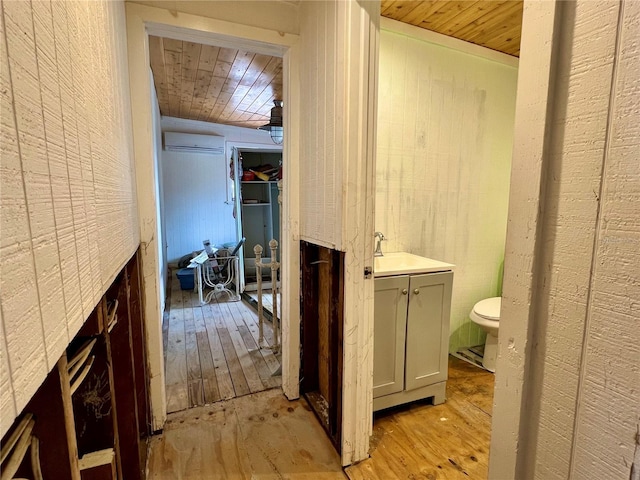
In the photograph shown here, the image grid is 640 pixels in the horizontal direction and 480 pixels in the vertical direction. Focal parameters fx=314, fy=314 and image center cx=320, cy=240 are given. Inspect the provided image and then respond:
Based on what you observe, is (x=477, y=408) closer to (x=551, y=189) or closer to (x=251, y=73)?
(x=551, y=189)

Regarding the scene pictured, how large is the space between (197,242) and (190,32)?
11.4ft

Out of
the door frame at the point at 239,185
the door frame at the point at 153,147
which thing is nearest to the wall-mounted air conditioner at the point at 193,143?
the door frame at the point at 239,185

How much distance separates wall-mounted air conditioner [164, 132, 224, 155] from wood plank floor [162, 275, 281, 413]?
222cm

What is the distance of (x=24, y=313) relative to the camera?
1.07 ft

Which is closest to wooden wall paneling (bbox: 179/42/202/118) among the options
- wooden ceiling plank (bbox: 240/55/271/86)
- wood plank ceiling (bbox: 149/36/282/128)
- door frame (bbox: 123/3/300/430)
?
wood plank ceiling (bbox: 149/36/282/128)

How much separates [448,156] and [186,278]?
3.54 meters

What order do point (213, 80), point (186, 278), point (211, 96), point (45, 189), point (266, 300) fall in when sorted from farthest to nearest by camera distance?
1. point (186, 278)
2. point (266, 300)
3. point (211, 96)
4. point (213, 80)
5. point (45, 189)

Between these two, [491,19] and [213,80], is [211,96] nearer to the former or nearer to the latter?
[213,80]

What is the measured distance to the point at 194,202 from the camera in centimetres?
469

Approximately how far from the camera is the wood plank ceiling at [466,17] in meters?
1.92

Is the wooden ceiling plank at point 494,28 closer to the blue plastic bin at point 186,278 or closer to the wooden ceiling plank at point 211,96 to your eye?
the wooden ceiling plank at point 211,96

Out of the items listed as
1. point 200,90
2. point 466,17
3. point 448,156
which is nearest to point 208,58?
point 200,90

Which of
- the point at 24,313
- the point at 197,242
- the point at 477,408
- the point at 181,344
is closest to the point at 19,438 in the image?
the point at 24,313

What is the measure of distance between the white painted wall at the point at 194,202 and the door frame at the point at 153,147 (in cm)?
296
